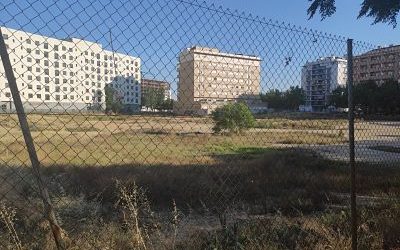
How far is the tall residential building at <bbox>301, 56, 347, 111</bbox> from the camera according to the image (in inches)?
203

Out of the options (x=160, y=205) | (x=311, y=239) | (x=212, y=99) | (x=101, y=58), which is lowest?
(x=160, y=205)

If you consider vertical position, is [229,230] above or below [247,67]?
below

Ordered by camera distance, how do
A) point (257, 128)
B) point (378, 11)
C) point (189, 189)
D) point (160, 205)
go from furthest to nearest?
point (257, 128) < point (189, 189) < point (160, 205) < point (378, 11)

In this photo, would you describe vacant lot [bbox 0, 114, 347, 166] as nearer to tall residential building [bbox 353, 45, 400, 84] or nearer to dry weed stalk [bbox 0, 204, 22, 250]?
dry weed stalk [bbox 0, 204, 22, 250]

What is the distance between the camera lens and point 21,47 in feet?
9.75

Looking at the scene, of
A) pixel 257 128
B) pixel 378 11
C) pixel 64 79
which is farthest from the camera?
pixel 257 128

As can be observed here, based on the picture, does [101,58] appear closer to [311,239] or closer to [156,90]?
[156,90]

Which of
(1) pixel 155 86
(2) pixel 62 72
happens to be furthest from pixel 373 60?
(2) pixel 62 72

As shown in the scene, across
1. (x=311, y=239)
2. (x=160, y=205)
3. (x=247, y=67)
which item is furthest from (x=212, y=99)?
(x=160, y=205)

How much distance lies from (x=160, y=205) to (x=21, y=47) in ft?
20.4

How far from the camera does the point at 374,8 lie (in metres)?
7.18

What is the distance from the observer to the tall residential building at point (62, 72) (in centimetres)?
296

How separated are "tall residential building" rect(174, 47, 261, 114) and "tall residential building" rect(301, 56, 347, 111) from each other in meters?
0.81

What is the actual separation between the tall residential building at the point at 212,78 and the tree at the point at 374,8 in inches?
139
